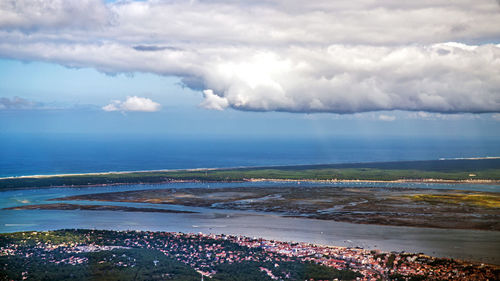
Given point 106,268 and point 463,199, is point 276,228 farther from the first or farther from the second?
point 463,199

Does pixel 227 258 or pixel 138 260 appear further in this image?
pixel 227 258

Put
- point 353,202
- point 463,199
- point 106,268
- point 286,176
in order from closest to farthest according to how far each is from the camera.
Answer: point 106,268
point 353,202
point 463,199
point 286,176

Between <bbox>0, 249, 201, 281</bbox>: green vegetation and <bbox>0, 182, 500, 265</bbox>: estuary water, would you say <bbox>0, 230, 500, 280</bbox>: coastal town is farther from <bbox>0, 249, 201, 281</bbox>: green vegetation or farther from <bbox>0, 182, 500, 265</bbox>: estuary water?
<bbox>0, 182, 500, 265</bbox>: estuary water

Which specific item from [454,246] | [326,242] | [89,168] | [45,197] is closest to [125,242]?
[326,242]

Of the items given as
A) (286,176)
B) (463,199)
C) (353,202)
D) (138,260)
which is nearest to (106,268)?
(138,260)

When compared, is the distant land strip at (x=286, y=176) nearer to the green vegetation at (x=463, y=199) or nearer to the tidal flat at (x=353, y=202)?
the tidal flat at (x=353, y=202)

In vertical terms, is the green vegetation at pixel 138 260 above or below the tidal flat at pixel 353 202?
below

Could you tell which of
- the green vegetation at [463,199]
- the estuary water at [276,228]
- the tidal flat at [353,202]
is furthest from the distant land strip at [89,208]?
the green vegetation at [463,199]

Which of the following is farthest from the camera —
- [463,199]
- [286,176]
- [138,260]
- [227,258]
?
[286,176]
